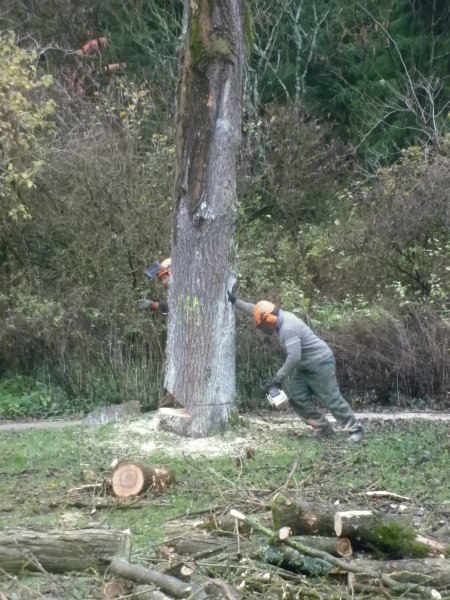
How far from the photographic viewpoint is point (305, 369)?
10.9 meters

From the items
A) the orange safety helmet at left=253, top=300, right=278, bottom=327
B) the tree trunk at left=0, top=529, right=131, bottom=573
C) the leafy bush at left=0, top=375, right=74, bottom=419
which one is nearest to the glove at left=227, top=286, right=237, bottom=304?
the orange safety helmet at left=253, top=300, right=278, bottom=327

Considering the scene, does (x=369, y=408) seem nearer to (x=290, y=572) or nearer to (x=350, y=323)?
(x=350, y=323)

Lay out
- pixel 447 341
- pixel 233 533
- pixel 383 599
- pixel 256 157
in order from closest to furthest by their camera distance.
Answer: pixel 383 599 < pixel 233 533 < pixel 447 341 < pixel 256 157

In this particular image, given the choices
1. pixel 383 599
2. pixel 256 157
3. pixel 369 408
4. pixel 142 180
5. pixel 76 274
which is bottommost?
pixel 383 599

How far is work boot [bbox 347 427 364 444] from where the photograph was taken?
10.7 metres

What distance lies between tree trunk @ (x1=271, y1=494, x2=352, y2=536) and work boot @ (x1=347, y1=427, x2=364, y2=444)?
422 cm

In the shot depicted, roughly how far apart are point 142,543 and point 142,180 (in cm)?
948

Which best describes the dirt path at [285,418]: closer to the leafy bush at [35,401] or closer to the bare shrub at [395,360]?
the leafy bush at [35,401]

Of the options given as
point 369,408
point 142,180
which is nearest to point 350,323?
point 369,408

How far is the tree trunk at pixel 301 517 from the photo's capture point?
6.44 metres

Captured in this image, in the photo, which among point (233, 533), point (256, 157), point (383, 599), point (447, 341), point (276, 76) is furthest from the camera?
point (276, 76)

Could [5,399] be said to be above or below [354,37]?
below

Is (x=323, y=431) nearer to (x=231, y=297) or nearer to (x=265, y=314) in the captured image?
(x=265, y=314)

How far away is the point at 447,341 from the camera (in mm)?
13828
